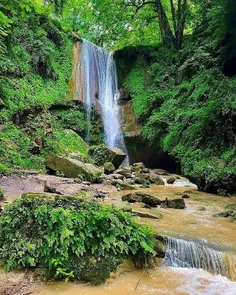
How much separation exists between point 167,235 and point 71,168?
21.9 ft

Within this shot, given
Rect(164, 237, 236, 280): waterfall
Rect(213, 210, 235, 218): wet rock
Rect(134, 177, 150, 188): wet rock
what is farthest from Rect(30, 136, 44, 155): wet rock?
Rect(164, 237, 236, 280): waterfall

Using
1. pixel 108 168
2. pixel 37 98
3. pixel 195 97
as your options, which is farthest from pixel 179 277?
pixel 37 98

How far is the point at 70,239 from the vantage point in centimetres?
421

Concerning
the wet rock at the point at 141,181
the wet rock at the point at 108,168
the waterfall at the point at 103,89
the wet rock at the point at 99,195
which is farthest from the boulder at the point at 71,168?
the waterfall at the point at 103,89

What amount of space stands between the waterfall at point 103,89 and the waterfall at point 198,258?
14.8 metres

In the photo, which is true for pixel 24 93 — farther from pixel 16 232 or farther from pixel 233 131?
pixel 16 232

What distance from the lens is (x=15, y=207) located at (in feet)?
15.3

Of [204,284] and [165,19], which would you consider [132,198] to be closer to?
[204,284]

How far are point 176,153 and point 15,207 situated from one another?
37.4ft

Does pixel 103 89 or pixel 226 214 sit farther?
pixel 103 89

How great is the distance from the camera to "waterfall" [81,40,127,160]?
809 inches

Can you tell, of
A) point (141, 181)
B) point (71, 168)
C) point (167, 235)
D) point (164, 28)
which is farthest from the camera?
→ point (164, 28)

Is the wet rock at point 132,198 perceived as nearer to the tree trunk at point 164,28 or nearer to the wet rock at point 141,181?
the wet rock at point 141,181

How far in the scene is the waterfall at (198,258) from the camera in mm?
4688
